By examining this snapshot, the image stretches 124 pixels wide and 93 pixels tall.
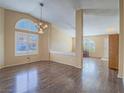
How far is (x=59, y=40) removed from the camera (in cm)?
1102

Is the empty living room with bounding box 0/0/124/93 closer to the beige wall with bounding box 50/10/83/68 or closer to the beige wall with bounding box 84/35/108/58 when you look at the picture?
the beige wall with bounding box 50/10/83/68

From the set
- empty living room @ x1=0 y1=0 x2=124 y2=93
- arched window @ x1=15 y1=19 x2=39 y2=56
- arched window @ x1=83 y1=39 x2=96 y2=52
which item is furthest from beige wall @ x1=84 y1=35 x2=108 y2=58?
arched window @ x1=15 y1=19 x2=39 y2=56

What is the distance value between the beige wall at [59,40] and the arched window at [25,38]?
1484 mm

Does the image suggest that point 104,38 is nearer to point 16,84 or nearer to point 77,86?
point 77,86

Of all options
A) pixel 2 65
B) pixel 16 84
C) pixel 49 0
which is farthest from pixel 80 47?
pixel 2 65

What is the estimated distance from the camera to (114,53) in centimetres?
607

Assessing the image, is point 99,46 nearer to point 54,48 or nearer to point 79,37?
point 54,48

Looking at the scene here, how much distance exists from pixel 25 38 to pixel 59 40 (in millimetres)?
3623

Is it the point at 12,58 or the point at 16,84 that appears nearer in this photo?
the point at 16,84

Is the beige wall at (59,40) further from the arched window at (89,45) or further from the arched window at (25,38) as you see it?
the arched window at (89,45)

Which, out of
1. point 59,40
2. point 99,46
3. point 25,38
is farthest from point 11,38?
point 99,46

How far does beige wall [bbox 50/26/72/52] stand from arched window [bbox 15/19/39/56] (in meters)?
1.48

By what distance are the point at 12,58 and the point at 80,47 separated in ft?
13.2

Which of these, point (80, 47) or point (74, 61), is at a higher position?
point (80, 47)
